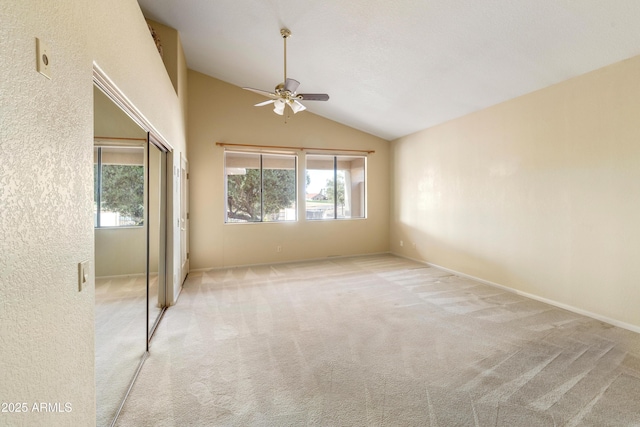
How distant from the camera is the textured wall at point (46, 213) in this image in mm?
808

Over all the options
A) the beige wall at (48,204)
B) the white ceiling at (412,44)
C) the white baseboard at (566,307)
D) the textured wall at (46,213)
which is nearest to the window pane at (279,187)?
the white ceiling at (412,44)

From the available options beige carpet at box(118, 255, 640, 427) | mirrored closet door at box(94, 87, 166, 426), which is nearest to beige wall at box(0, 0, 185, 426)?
mirrored closet door at box(94, 87, 166, 426)

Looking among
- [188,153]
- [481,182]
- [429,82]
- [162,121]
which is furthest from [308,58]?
[481,182]

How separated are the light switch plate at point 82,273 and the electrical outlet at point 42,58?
2.51 feet

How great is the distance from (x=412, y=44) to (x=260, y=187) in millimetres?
A: 3704

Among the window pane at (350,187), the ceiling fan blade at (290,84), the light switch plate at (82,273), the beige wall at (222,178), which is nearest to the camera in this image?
the light switch plate at (82,273)

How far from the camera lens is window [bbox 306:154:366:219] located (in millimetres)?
6133

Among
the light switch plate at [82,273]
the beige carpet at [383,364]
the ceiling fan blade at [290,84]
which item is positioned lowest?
the beige carpet at [383,364]

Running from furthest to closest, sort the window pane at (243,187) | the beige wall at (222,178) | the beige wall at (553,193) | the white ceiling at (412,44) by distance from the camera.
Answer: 1. the window pane at (243,187)
2. the beige wall at (222,178)
3. the beige wall at (553,193)
4. the white ceiling at (412,44)

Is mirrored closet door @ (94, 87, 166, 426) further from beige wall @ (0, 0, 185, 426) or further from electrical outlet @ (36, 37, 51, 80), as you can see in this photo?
electrical outlet @ (36, 37, 51, 80)

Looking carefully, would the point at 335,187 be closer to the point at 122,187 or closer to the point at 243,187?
the point at 243,187

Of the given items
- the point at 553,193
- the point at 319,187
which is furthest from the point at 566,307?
the point at 319,187

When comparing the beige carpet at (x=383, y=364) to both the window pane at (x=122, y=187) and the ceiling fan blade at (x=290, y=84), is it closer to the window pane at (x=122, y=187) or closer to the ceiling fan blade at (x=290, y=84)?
the window pane at (x=122, y=187)

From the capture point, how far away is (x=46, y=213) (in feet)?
3.26
